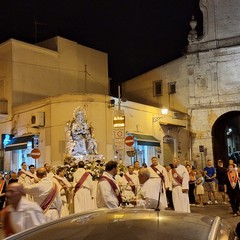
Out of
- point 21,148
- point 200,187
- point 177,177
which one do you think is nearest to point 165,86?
point 21,148

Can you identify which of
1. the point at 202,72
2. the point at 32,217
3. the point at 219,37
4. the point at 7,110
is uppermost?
the point at 219,37

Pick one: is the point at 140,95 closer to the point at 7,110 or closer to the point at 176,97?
the point at 176,97

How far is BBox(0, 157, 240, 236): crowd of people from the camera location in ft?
17.6

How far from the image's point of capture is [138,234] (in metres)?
2.66

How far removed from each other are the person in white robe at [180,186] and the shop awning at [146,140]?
1373 cm

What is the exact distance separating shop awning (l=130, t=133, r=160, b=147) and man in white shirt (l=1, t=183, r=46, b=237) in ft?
73.5

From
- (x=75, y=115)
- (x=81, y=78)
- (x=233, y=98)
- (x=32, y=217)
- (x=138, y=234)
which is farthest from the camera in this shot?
(x=81, y=78)

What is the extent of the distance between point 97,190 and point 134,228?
565 centimetres

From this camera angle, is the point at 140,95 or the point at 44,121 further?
the point at 140,95

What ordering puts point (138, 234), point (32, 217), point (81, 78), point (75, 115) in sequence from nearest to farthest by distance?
point (138, 234), point (32, 217), point (75, 115), point (81, 78)

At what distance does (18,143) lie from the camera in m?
27.9

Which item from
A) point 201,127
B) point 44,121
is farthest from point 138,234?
point 201,127

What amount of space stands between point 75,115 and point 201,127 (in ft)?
41.6

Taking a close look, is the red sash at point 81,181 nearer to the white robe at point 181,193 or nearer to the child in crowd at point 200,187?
the white robe at point 181,193
